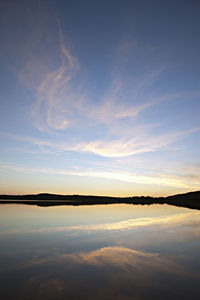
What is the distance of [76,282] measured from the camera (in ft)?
29.3

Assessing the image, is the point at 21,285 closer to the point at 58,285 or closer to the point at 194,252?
the point at 58,285

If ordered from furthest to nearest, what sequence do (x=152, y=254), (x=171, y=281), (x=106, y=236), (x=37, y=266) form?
(x=106, y=236) → (x=152, y=254) → (x=37, y=266) → (x=171, y=281)

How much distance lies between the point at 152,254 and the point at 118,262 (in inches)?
115

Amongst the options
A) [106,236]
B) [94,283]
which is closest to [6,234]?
[106,236]

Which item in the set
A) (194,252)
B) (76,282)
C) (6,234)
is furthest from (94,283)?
(6,234)

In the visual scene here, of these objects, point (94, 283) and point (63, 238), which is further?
point (63, 238)

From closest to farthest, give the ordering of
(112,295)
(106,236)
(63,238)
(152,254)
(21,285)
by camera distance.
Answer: (112,295) < (21,285) < (152,254) < (63,238) < (106,236)

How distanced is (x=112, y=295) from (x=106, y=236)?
36.5ft

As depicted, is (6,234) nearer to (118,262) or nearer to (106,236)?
(106,236)

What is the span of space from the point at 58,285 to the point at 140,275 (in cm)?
371

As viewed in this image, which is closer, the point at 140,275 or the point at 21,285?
the point at 21,285

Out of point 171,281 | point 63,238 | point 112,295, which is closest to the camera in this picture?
point 112,295

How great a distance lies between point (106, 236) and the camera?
18766 mm

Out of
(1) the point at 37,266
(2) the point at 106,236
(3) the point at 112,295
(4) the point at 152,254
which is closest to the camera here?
(3) the point at 112,295
